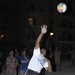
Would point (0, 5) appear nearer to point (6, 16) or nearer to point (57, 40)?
point (6, 16)

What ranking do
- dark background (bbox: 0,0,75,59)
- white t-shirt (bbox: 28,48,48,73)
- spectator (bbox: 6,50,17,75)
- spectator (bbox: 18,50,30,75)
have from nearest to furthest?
white t-shirt (bbox: 28,48,48,73)
spectator (bbox: 6,50,17,75)
spectator (bbox: 18,50,30,75)
dark background (bbox: 0,0,75,59)

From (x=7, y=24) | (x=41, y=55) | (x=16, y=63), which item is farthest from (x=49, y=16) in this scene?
(x=41, y=55)

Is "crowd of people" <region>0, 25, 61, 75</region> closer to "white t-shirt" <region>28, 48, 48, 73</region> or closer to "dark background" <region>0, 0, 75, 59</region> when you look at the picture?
"white t-shirt" <region>28, 48, 48, 73</region>

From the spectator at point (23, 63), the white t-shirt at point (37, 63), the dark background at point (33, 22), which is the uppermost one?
the white t-shirt at point (37, 63)

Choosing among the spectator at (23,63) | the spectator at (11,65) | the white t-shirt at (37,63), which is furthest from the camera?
the spectator at (23,63)

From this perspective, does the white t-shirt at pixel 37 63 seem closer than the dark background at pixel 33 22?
Yes

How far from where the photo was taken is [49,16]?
58375 mm

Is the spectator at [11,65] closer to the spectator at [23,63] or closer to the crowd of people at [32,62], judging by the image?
the crowd of people at [32,62]

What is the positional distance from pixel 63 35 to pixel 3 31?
461 inches

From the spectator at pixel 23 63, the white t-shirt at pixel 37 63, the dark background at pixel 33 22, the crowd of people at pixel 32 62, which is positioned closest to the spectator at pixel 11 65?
the crowd of people at pixel 32 62

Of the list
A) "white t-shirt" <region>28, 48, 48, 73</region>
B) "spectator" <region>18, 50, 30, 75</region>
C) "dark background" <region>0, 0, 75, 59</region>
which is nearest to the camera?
"white t-shirt" <region>28, 48, 48, 73</region>

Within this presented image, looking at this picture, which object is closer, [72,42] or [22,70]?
[22,70]

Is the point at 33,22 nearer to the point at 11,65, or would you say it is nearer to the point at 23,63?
the point at 23,63

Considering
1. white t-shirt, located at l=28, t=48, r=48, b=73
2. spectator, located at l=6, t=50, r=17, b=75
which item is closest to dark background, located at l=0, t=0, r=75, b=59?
spectator, located at l=6, t=50, r=17, b=75
